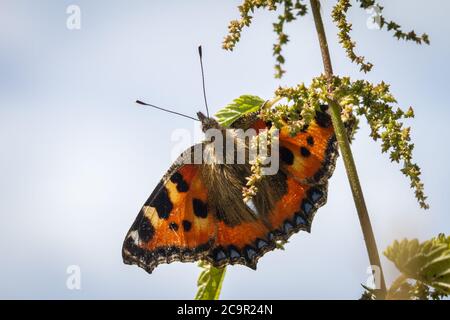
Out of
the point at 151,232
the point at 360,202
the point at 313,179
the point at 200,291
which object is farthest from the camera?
the point at 151,232

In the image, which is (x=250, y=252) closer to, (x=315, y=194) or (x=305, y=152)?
(x=315, y=194)

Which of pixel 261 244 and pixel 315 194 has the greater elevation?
pixel 315 194

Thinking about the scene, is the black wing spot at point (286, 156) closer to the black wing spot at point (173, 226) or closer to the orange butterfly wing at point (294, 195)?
the orange butterfly wing at point (294, 195)

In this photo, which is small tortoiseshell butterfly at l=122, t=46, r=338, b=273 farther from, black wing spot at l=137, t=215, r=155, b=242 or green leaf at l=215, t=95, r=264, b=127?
green leaf at l=215, t=95, r=264, b=127

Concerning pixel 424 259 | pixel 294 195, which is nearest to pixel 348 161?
pixel 424 259
